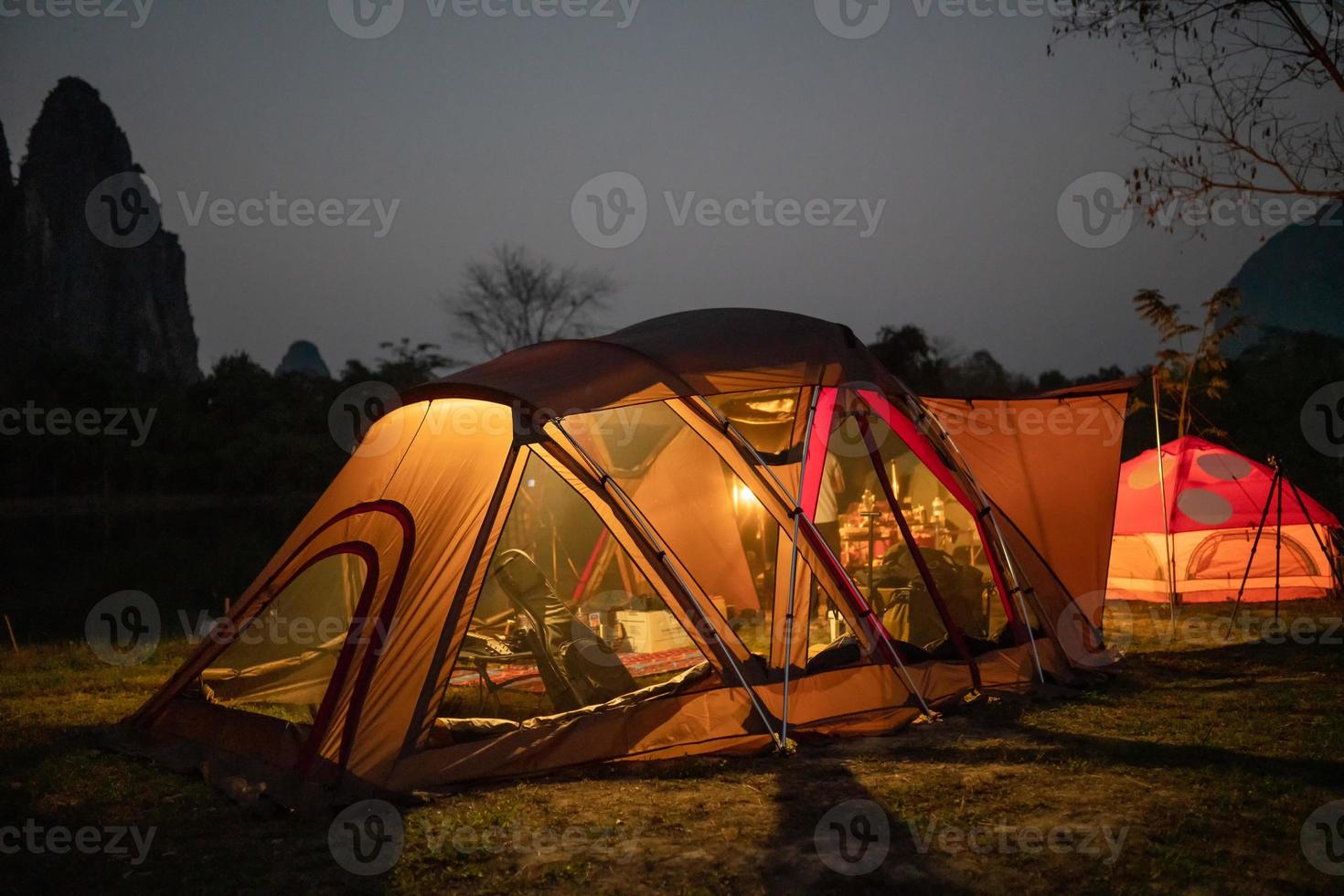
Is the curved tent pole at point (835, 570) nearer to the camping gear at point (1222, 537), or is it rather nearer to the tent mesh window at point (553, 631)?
the tent mesh window at point (553, 631)

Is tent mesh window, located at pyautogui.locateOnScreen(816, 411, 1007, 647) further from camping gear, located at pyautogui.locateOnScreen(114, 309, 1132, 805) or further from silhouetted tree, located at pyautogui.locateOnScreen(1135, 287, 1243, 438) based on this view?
silhouetted tree, located at pyautogui.locateOnScreen(1135, 287, 1243, 438)

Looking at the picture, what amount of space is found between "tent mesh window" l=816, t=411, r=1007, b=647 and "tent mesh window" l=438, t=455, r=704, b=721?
145cm

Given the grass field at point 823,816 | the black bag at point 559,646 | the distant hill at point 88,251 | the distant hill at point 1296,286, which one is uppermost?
the distant hill at point 88,251

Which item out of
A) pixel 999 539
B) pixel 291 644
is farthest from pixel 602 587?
pixel 999 539

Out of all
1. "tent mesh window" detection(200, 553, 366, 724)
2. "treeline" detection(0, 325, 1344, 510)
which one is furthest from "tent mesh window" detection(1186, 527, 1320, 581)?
"treeline" detection(0, 325, 1344, 510)

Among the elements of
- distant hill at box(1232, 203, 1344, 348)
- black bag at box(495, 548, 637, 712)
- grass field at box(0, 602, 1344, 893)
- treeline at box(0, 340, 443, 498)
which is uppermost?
distant hill at box(1232, 203, 1344, 348)

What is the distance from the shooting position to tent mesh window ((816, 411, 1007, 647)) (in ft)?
21.9

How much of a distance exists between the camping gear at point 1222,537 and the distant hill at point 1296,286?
2445cm

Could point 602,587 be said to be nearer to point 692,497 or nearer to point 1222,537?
point 692,497

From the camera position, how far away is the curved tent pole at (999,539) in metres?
6.87

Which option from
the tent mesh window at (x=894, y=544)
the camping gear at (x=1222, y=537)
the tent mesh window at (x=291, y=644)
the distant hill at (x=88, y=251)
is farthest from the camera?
the distant hill at (x=88, y=251)

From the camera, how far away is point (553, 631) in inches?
228

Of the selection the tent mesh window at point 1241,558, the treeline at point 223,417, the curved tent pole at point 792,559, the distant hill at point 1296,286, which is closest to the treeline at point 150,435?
the treeline at point 223,417

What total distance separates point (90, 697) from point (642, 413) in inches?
170
